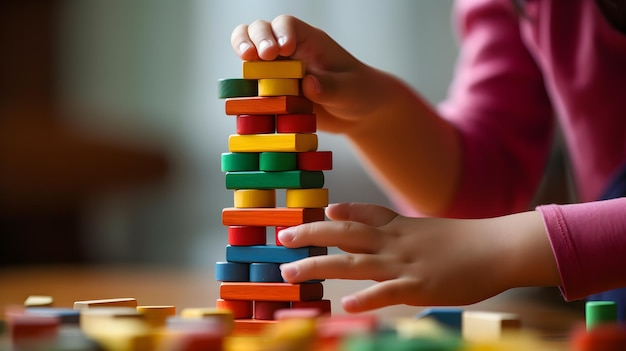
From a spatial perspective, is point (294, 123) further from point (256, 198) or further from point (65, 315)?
point (65, 315)

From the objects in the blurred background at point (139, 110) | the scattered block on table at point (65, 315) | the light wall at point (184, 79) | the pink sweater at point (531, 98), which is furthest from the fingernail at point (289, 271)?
the light wall at point (184, 79)

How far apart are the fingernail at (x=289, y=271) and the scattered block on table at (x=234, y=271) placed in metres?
0.05

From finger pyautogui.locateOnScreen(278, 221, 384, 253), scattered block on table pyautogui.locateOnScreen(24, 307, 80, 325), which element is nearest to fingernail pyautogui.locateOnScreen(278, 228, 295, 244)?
finger pyautogui.locateOnScreen(278, 221, 384, 253)

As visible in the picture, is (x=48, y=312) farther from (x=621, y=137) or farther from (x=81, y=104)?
(x=81, y=104)

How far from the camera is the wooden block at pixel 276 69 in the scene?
763mm

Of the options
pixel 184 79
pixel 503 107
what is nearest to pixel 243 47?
pixel 503 107

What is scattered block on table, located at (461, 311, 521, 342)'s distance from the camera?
538 millimetres

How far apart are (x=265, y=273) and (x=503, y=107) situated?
92 cm

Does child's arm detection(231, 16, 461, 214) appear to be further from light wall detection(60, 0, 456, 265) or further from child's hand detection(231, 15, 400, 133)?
light wall detection(60, 0, 456, 265)

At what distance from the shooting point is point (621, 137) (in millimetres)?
1343

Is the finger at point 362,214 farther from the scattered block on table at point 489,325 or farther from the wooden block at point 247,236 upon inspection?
the scattered block on table at point 489,325

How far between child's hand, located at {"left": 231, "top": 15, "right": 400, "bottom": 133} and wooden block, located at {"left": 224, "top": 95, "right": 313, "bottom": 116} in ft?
0.06

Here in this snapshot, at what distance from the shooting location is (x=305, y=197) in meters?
0.74

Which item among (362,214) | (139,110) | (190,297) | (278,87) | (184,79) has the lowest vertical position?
(190,297)
